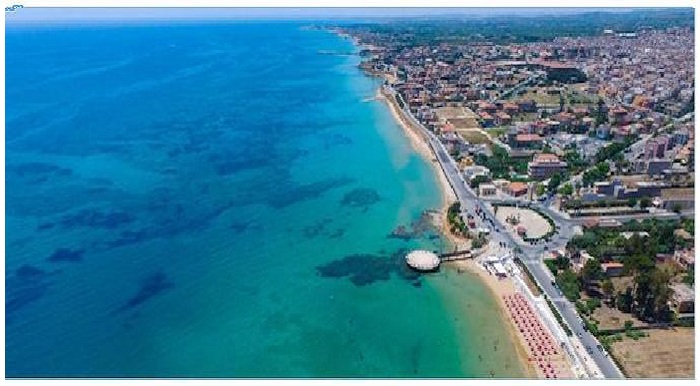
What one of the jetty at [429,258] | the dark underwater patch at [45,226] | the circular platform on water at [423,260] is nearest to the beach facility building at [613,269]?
the jetty at [429,258]

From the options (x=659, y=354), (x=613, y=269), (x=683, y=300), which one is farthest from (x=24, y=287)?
(x=683, y=300)

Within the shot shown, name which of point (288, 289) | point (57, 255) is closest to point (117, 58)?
→ point (57, 255)

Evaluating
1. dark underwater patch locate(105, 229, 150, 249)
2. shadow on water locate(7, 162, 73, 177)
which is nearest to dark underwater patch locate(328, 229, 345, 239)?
dark underwater patch locate(105, 229, 150, 249)

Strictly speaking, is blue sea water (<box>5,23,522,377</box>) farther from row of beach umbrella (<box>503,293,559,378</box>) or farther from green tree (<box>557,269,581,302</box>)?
green tree (<box>557,269,581,302</box>)

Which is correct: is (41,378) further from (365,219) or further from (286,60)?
(286,60)

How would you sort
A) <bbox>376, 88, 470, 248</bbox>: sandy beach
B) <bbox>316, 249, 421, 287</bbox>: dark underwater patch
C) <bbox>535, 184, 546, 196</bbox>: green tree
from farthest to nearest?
<bbox>535, 184, 546, 196</bbox>: green tree, <bbox>376, 88, 470, 248</bbox>: sandy beach, <bbox>316, 249, 421, 287</bbox>: dark underwater patch

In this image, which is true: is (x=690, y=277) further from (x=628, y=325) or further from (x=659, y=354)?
(x=659, y=354)
